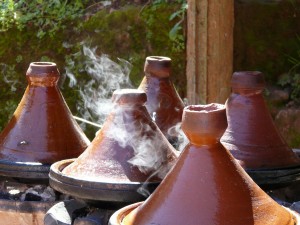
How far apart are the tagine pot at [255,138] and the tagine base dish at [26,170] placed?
71 cm

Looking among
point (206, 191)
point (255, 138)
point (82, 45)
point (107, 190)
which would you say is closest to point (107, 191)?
point (107, 190)

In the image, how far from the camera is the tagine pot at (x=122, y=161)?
91.1 inches

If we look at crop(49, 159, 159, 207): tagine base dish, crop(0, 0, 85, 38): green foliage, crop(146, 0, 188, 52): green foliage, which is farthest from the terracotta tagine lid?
crop(0, 0, 85, 38): green foliage

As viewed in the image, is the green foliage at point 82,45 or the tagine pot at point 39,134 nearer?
the tagine pot at point 39,134

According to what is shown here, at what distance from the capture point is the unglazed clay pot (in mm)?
1802

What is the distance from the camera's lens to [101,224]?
2332 millimetres

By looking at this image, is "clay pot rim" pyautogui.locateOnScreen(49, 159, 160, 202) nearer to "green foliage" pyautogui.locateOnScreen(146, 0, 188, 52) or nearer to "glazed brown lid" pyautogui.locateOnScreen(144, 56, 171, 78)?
"glazed brown lid" pyautogui.locateOnScreen(144, 56, 171, 78)

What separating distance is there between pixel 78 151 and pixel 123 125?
0.52 m

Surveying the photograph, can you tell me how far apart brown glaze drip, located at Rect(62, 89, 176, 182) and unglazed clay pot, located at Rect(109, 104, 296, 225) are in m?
0.49

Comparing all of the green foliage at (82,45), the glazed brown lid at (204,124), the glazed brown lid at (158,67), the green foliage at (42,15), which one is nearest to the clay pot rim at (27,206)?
the glazed brown lid at (158,67)

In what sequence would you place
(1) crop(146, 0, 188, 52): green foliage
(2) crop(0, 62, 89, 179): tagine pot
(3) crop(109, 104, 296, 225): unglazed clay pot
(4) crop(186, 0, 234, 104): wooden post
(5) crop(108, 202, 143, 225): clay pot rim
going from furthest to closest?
(1) crop(146, 0, 188, 52): green foliage, (4) crop(186, 0, 234, 104): wooden post, (2) crop(0, 62, 89, 179): tagine pot, (5) crop(108, 202, 143, 225): clay pot rim, (3) crop(109, 104, 296, 225): unglazed clay pot

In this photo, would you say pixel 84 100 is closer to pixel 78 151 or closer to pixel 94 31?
pixel 94 31

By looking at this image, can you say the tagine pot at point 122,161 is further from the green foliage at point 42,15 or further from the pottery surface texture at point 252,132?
the green foliage at point 42,15

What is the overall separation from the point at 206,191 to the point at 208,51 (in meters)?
3.52
